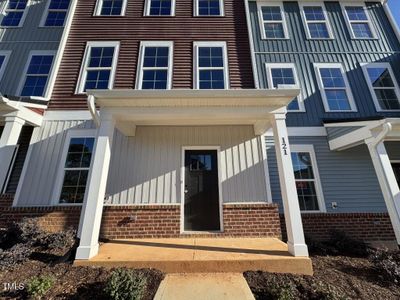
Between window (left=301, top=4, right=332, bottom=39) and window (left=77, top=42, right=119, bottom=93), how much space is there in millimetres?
7136

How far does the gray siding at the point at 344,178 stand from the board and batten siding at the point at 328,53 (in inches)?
44.5

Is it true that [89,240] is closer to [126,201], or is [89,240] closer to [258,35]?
[126,201]

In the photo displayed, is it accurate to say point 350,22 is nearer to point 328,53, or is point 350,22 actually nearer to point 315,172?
point 328,53

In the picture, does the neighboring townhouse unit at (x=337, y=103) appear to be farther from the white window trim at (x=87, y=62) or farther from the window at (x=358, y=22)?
the white window trim at (x=87, y=62)

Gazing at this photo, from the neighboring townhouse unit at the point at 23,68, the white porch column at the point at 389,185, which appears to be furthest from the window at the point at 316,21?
the neighboring townhouse unit at the point at 23,68

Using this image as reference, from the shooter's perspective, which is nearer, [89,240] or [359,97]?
[89,240]

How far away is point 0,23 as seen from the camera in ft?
24.5

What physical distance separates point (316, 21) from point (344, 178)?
6.17 metres

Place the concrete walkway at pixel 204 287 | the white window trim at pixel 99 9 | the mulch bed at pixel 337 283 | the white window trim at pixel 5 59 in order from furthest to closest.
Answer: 1. the white window trim at pixel 99 9
2. the white window trim at pixel 5 59
3. the mulch bed at pixel 337 283
4. the concrete walkway at pixel 204 287

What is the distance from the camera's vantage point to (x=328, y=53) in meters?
7.48

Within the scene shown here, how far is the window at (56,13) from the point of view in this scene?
7.51 m

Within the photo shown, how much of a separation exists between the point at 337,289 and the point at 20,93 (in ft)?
30.1

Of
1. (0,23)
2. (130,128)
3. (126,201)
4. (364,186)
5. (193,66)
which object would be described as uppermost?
(0,23)

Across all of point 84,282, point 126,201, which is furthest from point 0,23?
point 84,282
